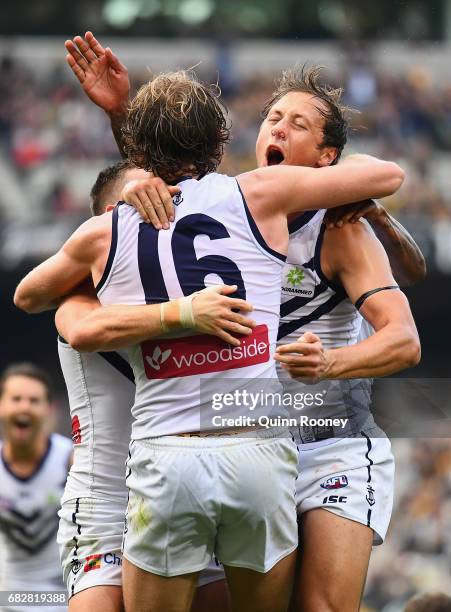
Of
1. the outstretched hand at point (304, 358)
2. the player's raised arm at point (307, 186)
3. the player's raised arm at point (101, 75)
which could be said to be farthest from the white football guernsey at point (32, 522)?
the player's raised arm at point (307, 186)

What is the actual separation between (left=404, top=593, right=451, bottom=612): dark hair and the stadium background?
32.3 ft

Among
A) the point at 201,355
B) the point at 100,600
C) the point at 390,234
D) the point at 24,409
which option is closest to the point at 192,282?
the point at 201,355

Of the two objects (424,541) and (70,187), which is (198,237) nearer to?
(424,541)

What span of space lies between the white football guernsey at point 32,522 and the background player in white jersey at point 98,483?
3059mm

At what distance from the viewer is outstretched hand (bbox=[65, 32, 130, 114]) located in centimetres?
471

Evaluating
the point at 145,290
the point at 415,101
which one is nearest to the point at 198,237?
the point at 145,290

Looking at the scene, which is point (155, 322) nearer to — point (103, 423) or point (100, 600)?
point (103, 423)

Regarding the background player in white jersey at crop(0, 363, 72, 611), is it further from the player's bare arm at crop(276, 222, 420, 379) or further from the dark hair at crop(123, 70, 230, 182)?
the dark hair at crop(123, 70, 230, 182)

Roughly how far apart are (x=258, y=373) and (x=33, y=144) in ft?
50.4

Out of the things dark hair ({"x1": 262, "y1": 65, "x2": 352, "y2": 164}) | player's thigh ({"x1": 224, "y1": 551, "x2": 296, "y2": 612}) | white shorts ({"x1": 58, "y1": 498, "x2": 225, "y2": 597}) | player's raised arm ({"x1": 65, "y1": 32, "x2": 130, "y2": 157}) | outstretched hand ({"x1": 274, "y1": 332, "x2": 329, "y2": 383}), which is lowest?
player's thigh ({"x1": 224, "y1": 551, "x2": 296, "y2": 612})

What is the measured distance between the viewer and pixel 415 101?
19.0 metres

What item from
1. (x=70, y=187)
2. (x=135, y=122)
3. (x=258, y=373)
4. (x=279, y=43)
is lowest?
(x=258, y=373)

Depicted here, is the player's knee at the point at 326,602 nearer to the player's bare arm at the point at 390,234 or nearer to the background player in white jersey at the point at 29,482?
the player's bare arm at the point at 390,234

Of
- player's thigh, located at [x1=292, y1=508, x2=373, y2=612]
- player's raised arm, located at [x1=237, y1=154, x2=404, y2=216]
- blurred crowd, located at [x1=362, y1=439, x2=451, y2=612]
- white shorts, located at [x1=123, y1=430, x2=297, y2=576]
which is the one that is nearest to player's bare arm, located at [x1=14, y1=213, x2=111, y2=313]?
player's raised arm, located at [x1=237, y1=154, x2=404, y2=216]
